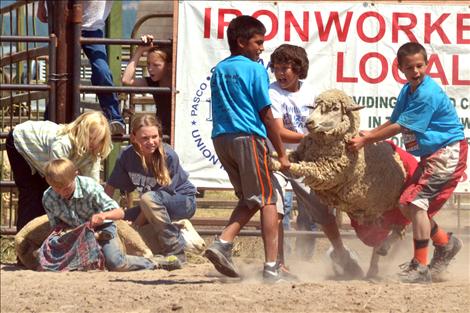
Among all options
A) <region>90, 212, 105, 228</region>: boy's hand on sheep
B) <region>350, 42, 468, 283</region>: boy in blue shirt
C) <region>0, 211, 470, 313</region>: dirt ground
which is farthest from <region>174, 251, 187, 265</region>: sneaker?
<region>350, 42, 468, 283</region>: boy in blue shirt

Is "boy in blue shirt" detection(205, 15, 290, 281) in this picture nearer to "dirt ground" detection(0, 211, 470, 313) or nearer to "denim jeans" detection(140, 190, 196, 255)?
"dirt ground" detection(0, 211, 470, 313)

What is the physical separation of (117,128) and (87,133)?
1.08 m

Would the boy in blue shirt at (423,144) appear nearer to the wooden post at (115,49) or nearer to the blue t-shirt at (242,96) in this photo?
the blue t-shirt at (242,96)

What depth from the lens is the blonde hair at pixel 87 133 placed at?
8336 millimetres

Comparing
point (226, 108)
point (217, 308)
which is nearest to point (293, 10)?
point (226, 108)

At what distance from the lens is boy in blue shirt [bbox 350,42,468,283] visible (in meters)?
7.91

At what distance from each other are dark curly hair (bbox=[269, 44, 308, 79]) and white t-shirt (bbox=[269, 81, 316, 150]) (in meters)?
0.17

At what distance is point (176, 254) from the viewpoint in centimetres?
877

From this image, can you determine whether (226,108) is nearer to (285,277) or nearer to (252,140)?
(252,140)

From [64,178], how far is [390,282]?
7.72 ft

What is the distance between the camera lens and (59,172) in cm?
795

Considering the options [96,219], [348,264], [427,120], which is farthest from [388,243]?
[96,219]

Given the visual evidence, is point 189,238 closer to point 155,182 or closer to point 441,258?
point 155,182

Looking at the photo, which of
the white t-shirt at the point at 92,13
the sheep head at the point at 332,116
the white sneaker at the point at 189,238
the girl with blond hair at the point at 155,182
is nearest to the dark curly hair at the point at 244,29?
the sheep head at the point at 332,116
